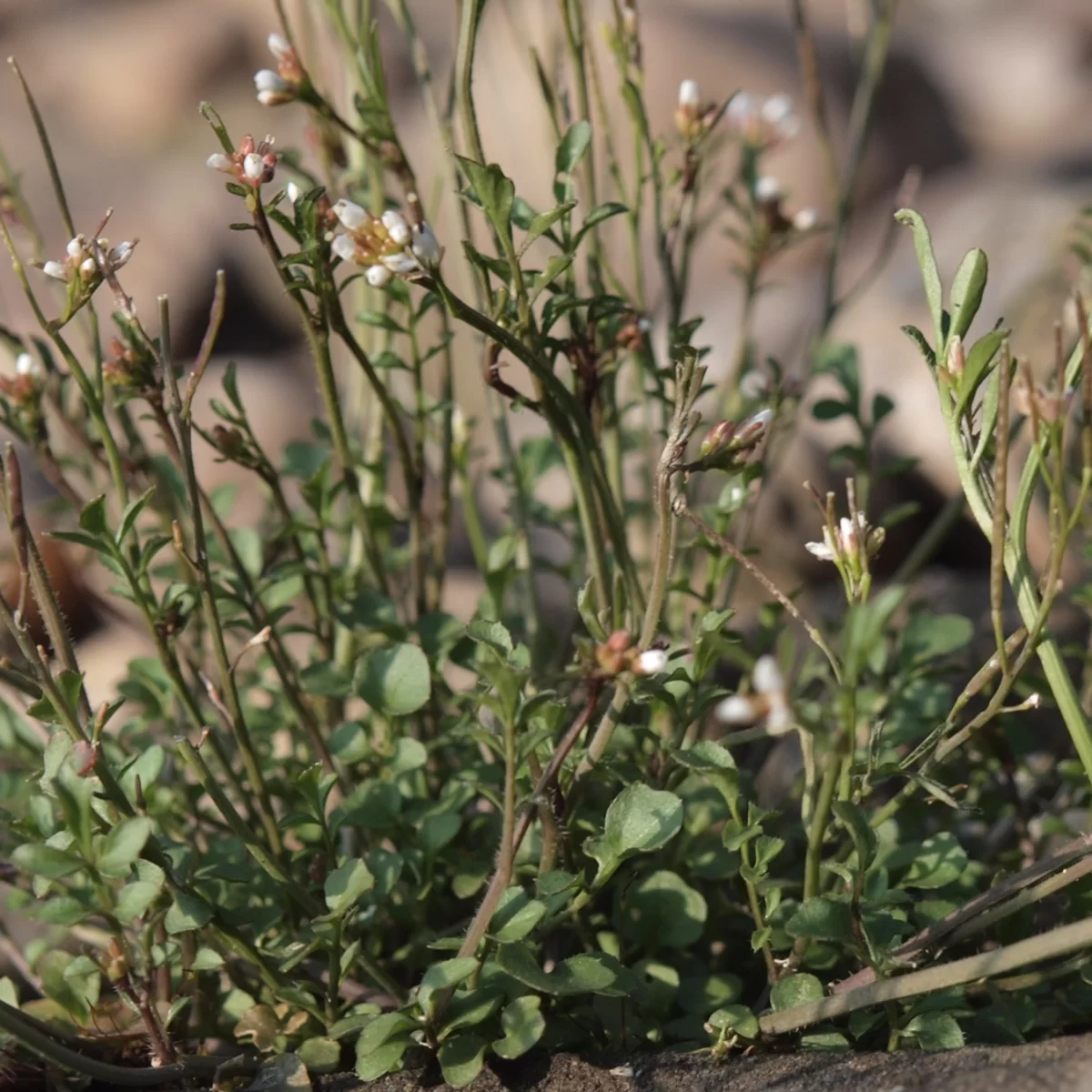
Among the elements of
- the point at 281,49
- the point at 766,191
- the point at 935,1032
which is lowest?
the point at 935,1032

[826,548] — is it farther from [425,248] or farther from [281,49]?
[281,49]

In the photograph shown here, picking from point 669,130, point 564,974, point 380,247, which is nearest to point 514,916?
point 564,974

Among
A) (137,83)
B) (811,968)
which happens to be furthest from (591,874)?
(137,83)

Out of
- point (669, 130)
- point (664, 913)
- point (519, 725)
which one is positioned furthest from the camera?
point (669, 130)

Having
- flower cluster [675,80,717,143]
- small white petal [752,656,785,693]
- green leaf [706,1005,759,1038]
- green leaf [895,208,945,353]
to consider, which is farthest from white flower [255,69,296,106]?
green leaf [706,1005,759,1038]

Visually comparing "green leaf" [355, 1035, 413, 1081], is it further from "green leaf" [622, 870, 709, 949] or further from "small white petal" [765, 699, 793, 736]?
"small white petal" [765, 699, 793, 736]
